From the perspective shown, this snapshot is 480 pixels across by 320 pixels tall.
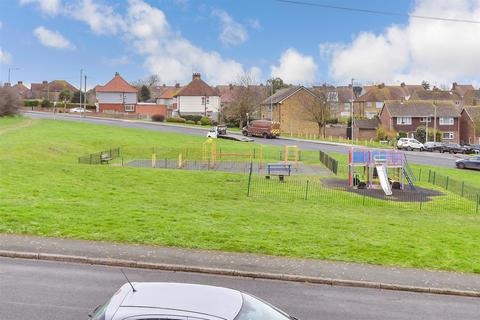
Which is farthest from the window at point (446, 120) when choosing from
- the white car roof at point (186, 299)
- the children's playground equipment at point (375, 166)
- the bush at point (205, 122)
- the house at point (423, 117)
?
the white car roof at point (186, 299)

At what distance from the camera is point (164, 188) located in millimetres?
25234

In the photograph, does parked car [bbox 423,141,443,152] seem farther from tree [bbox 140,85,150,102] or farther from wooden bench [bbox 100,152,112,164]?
tree [bbox 140,85,150,102]

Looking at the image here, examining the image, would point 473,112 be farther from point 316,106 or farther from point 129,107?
point 129,107

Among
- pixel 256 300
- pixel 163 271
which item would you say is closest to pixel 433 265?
pixel 163 271

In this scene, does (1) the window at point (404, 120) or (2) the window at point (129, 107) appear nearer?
(1) the window at point (404, 120)

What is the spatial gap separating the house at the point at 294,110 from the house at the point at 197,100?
18.7 m

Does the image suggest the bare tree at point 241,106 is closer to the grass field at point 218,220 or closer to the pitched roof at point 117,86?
the pitched roof at point 117,86

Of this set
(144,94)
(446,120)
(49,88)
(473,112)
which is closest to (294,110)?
(446,120)

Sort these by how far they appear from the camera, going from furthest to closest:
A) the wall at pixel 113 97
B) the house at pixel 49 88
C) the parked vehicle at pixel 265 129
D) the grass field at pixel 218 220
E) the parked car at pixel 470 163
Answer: the house at pixel 49 88, the wall at pixel 113 97, the parked vehicle at pixel 265 129, the parked car at pixel 470 163, the grass field at pixel 218 220

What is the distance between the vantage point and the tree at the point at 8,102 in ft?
237

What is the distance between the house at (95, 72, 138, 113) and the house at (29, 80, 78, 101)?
41.9 meters


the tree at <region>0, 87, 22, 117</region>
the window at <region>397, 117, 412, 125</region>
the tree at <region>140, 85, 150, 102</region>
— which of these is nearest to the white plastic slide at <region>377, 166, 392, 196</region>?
the tree at <region>0, 87, 22, 117</region>

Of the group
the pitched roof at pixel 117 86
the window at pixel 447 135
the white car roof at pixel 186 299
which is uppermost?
the pitched roof at pixel 117 86

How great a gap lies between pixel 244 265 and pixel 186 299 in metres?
7.19
